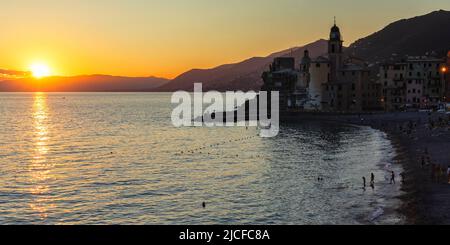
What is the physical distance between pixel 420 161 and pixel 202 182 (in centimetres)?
2635

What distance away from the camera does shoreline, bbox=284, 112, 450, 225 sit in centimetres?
3572

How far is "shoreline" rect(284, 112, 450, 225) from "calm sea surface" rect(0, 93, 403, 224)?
61.9 inches

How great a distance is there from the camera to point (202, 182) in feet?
181

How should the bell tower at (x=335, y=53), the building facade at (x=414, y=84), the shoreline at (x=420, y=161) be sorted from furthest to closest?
the bell tower at (x=335, y=53)
the building facade at (x=414, y=84)
the shoreline at (x=420, y=161)

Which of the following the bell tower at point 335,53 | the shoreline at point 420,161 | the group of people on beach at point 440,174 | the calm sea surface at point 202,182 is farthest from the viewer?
the bell tower at point 335,53

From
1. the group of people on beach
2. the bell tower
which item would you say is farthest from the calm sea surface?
the bell tower

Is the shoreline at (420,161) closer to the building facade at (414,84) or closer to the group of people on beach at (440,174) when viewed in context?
the group of people on beach at (440,174)

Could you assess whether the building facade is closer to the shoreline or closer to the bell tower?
the bell tower

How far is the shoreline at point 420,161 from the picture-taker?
35.7 metres

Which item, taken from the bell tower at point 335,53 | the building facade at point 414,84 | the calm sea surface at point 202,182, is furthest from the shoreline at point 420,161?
the bell tower at point 335,53

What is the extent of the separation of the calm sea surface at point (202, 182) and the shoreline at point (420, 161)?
1.57 metres

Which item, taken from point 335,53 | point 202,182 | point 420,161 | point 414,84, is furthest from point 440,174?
point 335,53
